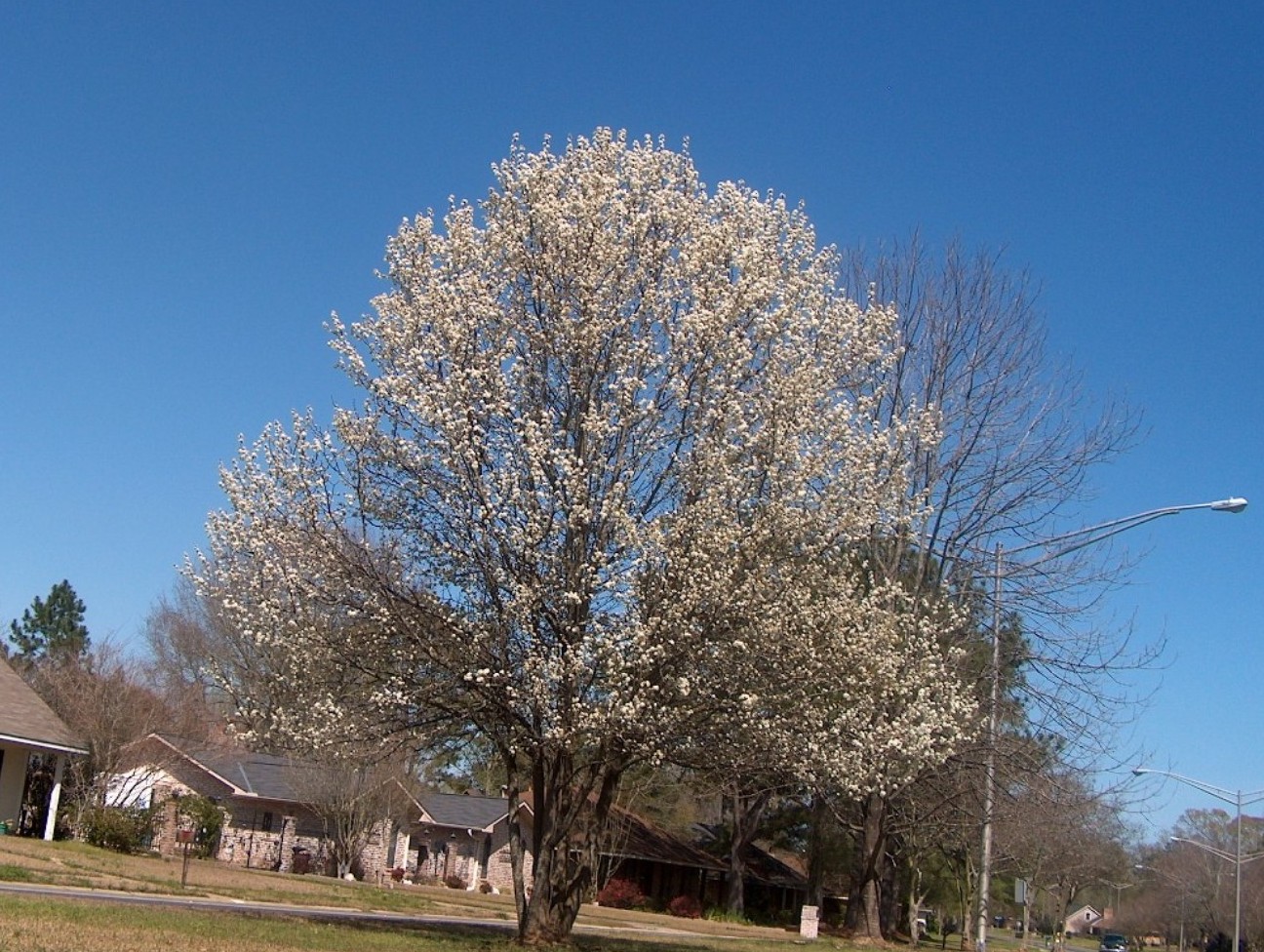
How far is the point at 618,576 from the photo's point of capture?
55.7 feet

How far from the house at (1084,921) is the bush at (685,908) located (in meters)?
74.4

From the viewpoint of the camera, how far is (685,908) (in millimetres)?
49969

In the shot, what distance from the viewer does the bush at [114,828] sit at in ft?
115

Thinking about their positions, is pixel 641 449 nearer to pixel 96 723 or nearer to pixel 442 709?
pixel 442 709

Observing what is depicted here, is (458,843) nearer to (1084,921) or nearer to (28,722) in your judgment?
(28,722)

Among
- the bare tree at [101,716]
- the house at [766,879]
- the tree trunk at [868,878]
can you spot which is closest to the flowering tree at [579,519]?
the tree trunk at [868,878]

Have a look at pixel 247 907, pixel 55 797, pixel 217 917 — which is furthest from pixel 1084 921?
pixel 217 917

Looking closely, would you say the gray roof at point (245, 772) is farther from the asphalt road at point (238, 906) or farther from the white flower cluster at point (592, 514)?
the white flower cluster at point (592, 514)

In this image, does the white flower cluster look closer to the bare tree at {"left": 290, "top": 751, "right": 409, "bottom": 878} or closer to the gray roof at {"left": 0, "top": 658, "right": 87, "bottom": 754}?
the gray roof at {"left": 0, "top": 658, "right": 87, "bottom": 754}

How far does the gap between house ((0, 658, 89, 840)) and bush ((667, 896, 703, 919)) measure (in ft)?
76.3

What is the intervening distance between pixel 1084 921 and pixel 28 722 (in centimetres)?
11620

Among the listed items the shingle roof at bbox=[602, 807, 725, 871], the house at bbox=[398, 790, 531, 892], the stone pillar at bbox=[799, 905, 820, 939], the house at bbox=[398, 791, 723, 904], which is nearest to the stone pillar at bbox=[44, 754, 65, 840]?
the house at bbox=[398, 791, 723, 904]

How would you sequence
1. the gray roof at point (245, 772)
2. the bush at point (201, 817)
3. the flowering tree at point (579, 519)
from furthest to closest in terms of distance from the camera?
the gray roof at point (245, 772)
the bush at point (201, 817)
the flowering tree at point (579, 519)

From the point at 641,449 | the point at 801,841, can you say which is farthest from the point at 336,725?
the point at 801,841
